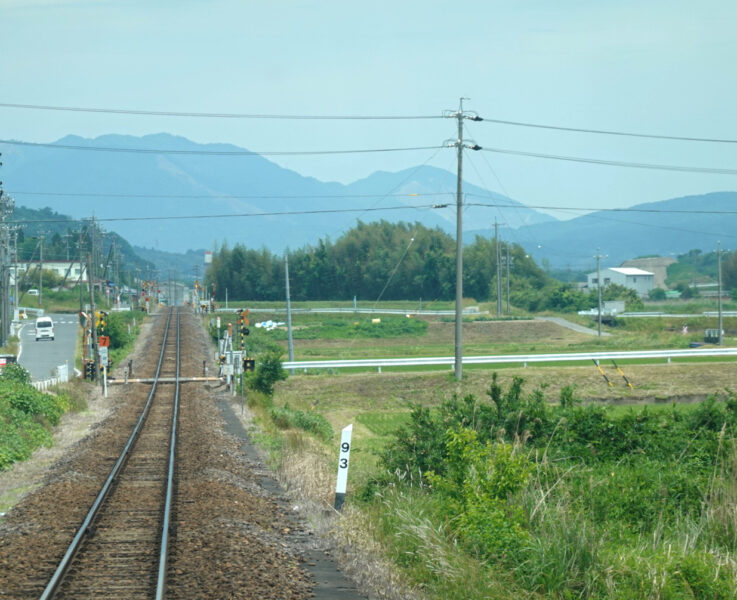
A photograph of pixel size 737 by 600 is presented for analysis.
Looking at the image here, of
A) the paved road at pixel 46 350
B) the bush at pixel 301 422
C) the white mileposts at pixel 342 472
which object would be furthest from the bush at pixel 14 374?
the white mileposts at pixel 342 472

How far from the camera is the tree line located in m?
121

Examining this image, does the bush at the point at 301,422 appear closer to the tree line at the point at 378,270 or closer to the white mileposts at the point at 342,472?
the white mileposts at the point at 342,472

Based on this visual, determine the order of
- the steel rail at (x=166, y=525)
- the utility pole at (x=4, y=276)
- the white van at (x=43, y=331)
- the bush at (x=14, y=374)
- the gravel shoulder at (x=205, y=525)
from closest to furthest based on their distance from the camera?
the steel rail at (x=166, y=525), the gravel shoulder at (x=205, y=525), the bush at (x=14, y=374), the utility pole at (x=4, y=276), the white van at (x=43, y=331)

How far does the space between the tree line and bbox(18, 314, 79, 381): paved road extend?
149 feet

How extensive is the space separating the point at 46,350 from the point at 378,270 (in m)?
70.4

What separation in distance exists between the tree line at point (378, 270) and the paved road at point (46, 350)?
45.3 meters

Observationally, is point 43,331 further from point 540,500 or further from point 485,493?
point 540,500

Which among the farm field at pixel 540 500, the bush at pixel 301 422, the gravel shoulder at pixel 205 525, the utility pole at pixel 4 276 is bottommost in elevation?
the bush at pixel 301 422

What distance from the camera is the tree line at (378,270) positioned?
398ft

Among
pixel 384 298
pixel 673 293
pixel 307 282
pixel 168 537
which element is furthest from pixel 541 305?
pixel 168 537

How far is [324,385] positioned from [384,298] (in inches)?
3385

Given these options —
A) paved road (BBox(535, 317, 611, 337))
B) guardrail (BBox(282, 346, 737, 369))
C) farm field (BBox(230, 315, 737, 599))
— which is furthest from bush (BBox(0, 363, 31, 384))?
paved road (BBox(535, 317, 611, 337))

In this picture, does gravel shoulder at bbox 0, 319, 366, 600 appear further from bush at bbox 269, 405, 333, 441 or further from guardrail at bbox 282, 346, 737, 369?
guardrail at bbox 282, 346, 737, 369

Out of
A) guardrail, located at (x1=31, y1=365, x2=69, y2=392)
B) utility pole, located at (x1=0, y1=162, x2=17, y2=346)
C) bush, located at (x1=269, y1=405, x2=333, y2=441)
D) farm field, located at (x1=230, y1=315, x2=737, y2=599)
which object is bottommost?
bush, located at (x1=269, y1=405, x2=333, y2=441)
